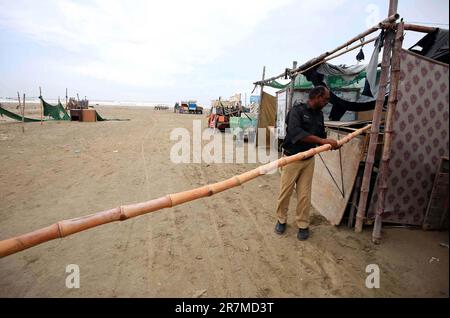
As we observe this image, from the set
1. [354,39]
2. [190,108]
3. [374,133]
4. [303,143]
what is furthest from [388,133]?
[190,108]

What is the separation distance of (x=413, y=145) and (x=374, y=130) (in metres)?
0.47

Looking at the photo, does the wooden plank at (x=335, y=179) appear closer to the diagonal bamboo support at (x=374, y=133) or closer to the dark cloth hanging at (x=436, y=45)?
the diagonal bamboo support at (x=374, y=133)

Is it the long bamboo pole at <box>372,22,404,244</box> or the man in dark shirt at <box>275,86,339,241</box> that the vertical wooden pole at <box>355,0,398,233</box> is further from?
the man in dark shirt at <box>275,86,339,241</box>

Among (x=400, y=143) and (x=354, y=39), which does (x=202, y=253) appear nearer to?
(x=400, y=143)

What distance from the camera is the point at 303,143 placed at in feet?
10.6

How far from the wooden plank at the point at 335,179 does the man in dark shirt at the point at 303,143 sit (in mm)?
703

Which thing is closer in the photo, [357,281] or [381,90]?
[357,281]

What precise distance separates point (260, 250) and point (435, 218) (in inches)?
93.1

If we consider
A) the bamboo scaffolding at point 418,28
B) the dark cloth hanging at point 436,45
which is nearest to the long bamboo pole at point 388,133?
the bamboo scaffolding at point 418,28

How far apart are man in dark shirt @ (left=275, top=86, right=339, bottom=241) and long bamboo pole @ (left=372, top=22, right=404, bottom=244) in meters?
0.71

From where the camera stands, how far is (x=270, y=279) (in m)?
2.63
